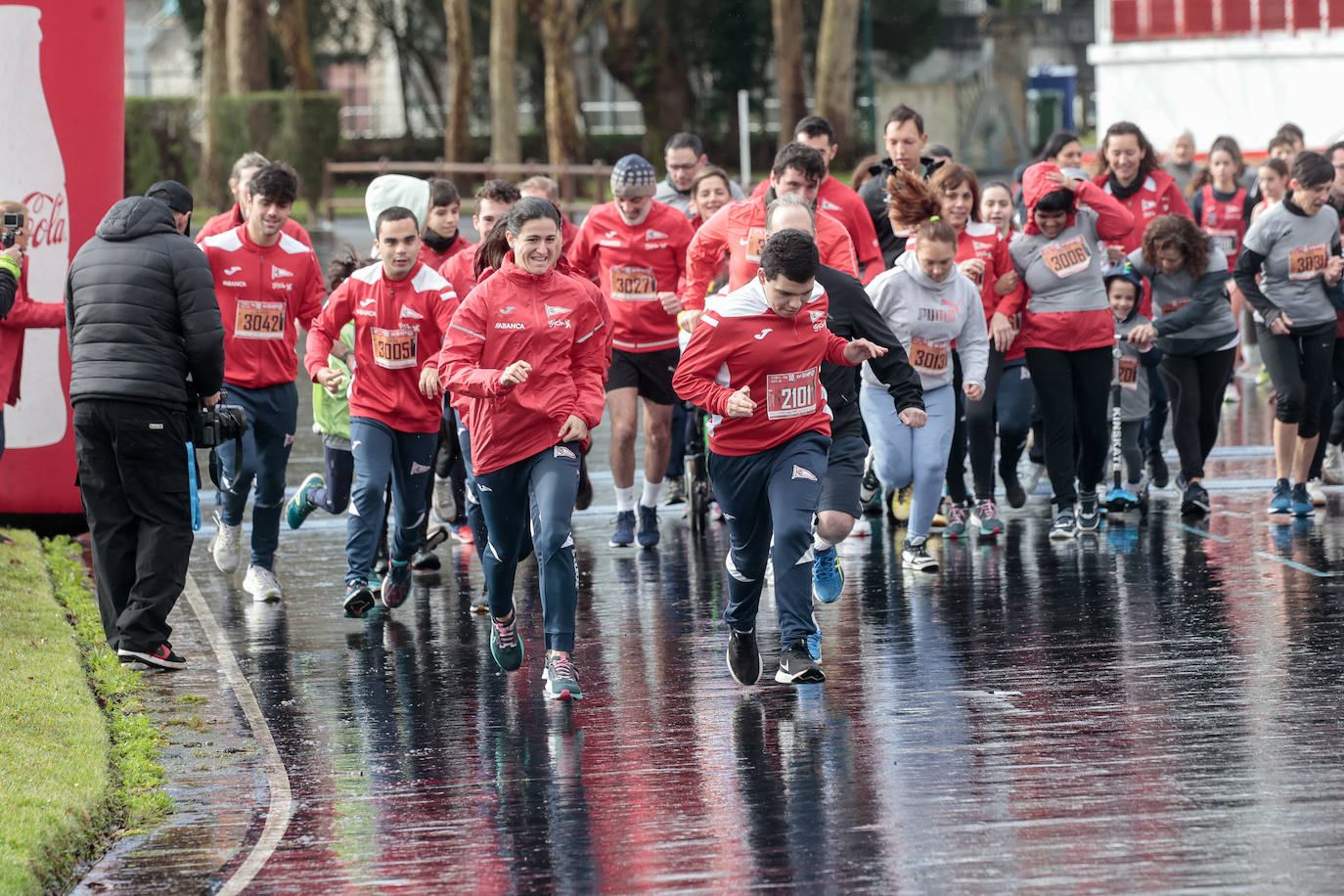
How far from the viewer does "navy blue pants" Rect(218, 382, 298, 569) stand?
377 inches

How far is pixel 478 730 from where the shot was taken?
707 cm

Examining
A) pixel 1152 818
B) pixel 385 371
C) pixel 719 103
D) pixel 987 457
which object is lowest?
pixel 1152 818

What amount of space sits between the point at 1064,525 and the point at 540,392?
429 centimetres

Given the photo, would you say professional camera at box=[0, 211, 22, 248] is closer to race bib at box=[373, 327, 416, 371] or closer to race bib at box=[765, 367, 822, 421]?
race bib at box=[373, 327, 416, 371]

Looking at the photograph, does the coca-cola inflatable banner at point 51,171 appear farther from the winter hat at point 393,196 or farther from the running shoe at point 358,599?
the running shoe at point 358,599

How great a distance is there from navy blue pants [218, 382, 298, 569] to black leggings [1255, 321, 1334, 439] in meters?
5.70

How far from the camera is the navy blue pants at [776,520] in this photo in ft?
24.1

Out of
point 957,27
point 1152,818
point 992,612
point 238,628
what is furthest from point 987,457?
point 957,27

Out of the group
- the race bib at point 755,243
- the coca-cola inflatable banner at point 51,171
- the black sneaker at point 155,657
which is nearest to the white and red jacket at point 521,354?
the race bib at point 755,243

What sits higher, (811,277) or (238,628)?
(811,277)

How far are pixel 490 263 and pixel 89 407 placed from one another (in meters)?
1.83

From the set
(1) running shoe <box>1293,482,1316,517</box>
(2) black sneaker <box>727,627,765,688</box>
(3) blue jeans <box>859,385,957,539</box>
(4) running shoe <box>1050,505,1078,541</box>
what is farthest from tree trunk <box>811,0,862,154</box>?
(2) black sneaker <box>727,627,765,688</box>

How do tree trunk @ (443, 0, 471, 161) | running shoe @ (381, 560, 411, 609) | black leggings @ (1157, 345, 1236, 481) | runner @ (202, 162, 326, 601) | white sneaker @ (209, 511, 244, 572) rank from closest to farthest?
running shoe @ (381, 560, 411, 609)
runner @ (202, 162, 326, 601)
white sneaker @ (209, 511, 244, 572)
black leggings @ (1157, 345, 1236, 481)
tree trunk @ (443, 0, 471, 161)

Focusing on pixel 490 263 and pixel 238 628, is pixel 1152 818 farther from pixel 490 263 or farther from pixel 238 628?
pixel 238 628
